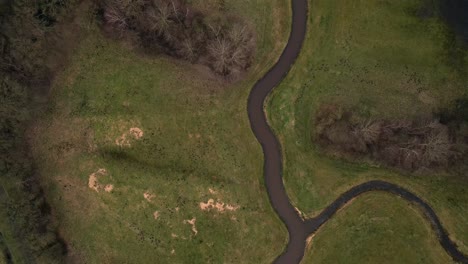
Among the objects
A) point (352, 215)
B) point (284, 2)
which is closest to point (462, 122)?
point (352, 215)

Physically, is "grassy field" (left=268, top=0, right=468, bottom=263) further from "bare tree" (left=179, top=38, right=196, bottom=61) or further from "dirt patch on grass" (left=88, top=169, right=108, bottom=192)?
"dirt patch on grass" (left=88, top=169, right=108, bottom=192)

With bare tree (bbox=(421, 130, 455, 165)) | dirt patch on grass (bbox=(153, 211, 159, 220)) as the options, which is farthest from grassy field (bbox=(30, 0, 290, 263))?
bare tree (bbox=(421, 130, 455, 165))

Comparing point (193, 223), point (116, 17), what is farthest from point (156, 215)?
point (116, 17)

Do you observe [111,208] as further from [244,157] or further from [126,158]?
[244,157]

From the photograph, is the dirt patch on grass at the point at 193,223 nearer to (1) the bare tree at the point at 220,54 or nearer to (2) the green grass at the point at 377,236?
(2) the green grass at the point at 377,236

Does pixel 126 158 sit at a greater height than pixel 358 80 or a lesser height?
lesser

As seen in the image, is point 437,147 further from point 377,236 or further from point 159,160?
point 159,160
